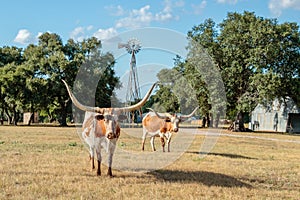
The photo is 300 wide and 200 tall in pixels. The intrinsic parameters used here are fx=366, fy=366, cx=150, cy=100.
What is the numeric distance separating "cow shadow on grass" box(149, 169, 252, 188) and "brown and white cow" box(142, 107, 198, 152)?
17.5 ft

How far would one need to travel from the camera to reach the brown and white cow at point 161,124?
16.1 metres

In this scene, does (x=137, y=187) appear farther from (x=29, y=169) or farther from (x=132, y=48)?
(x=132, y=48)

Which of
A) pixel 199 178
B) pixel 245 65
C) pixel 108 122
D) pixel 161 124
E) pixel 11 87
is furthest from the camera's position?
pixel 11 87

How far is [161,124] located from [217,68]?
29.0 m

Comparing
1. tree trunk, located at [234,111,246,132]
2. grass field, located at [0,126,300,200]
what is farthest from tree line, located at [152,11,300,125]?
grass field, located at [0,126,300,200]

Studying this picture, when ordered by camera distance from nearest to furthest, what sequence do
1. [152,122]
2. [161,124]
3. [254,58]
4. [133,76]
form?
[133,76] → [161,124] → [152,122] → [254,58]

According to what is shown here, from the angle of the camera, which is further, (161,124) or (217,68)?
(217,68)

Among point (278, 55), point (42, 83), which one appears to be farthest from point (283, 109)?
point (42, 83)

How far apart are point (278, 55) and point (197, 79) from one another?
9868 millimetres

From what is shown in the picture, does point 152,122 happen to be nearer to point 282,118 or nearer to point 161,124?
point 161,124

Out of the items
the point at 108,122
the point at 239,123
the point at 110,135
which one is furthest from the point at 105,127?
the point at 239,123

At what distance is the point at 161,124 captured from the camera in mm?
16625

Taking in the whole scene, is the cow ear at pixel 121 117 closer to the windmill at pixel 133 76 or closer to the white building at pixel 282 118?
the windmill at pixel 133 76

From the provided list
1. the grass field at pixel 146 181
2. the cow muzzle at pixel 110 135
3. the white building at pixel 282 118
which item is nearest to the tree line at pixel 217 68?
the white building at pixel 282 118
